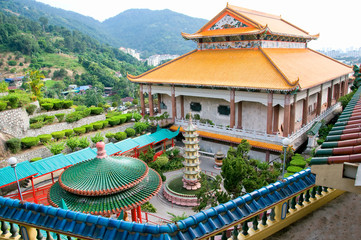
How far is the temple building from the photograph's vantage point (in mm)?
17453

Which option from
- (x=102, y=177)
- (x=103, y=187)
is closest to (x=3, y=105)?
(x=102, y=177)

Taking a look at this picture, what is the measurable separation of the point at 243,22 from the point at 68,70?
70453mm

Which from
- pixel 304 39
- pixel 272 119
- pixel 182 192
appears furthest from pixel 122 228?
pixel 304 39

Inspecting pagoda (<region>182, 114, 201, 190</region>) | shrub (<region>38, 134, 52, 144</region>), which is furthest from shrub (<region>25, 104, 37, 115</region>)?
pagoda (<region>182, 114, 201, 190</region>)

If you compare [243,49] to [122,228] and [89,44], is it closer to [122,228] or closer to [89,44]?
[122,228]

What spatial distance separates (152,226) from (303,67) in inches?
835

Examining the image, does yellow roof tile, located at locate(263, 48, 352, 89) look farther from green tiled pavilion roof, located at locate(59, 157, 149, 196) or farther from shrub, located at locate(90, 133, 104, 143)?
green tiled pavilion roof, located at locate(59, 157, 149, 196)

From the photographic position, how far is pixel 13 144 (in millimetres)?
16594

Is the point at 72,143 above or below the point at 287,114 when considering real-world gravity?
below

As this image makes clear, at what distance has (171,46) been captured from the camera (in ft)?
653

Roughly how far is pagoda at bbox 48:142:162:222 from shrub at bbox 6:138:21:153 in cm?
1080

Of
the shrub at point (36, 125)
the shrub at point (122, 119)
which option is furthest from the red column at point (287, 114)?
the shrub at point (36, 125)

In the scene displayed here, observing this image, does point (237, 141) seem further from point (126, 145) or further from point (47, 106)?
point (47, 106)

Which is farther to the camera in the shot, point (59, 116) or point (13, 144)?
point (59, 116)
